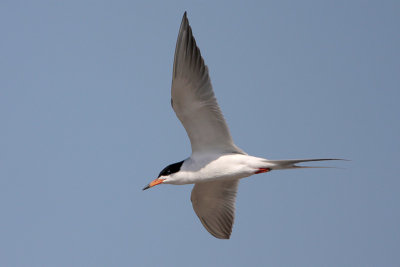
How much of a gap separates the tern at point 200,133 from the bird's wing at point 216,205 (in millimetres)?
1134

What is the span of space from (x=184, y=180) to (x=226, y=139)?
2.91 ft

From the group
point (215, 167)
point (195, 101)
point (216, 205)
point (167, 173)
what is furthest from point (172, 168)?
point (216, 205)

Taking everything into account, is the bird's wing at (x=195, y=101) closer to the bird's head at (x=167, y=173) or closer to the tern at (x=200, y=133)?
the tern at (x=200, y=133)

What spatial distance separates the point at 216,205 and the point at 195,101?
2421 millimetres

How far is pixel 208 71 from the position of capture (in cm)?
755

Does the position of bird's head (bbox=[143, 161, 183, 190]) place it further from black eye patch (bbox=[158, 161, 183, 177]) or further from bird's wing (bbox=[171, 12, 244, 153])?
bird's wing (bbox=[171, 12, 244, 153])

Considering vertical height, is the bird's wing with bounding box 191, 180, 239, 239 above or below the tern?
below

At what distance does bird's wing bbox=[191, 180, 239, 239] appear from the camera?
9.31 meters

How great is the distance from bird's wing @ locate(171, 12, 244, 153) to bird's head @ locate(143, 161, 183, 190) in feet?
1.19

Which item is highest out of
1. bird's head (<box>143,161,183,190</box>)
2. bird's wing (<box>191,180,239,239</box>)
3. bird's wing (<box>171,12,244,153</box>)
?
bird's wing (<box>171,12,244,153</box>)

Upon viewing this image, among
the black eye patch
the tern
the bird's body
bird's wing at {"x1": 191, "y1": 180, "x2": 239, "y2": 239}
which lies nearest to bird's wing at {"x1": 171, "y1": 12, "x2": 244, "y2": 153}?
the tern

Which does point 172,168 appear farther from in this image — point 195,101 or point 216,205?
point 216,205

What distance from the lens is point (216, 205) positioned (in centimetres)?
943

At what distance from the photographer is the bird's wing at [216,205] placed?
30.6ft
